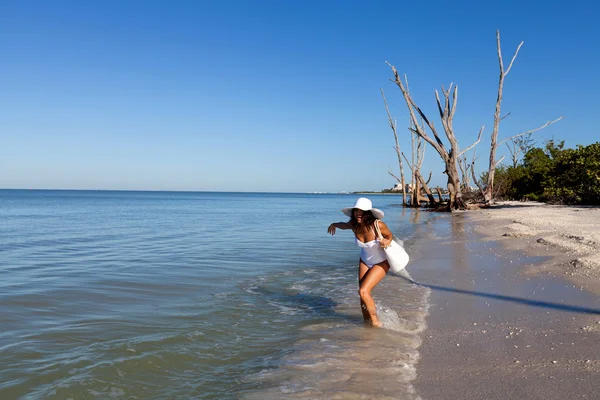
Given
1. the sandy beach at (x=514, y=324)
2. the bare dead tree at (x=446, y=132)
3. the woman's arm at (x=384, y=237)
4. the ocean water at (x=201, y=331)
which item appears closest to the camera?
the sandy beach at (x=514, y=324)

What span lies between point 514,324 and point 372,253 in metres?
1.64

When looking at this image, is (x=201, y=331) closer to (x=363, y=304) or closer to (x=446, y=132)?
(x=363, y=304)

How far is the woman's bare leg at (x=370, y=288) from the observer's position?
5449 millimetres

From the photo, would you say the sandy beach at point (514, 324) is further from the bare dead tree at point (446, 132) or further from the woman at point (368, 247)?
the bare dead tree at point (446, 132)

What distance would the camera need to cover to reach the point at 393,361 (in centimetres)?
426

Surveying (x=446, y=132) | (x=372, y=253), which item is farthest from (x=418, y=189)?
(x=372, y=253)

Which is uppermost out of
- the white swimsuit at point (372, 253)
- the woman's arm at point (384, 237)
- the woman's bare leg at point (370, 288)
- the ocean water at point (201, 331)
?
the woman's arm at point (384, 237)

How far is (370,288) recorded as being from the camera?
5.50 m

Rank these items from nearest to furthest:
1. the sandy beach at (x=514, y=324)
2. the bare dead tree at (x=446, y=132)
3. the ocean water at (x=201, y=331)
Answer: the sandy beach at (x=514, y=324)
the ocean water at (x=201, y=331)
the bare dead tree at (x=446, y=132)

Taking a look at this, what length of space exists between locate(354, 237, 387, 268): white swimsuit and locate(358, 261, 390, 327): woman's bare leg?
7 cm

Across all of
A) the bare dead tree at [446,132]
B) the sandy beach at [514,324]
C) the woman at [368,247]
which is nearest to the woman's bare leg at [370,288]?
the woman at [368,247]

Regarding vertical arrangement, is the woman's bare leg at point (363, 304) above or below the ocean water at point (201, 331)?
above

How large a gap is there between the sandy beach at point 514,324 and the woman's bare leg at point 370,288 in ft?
1.99

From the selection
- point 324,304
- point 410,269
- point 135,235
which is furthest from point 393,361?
point 135,235
